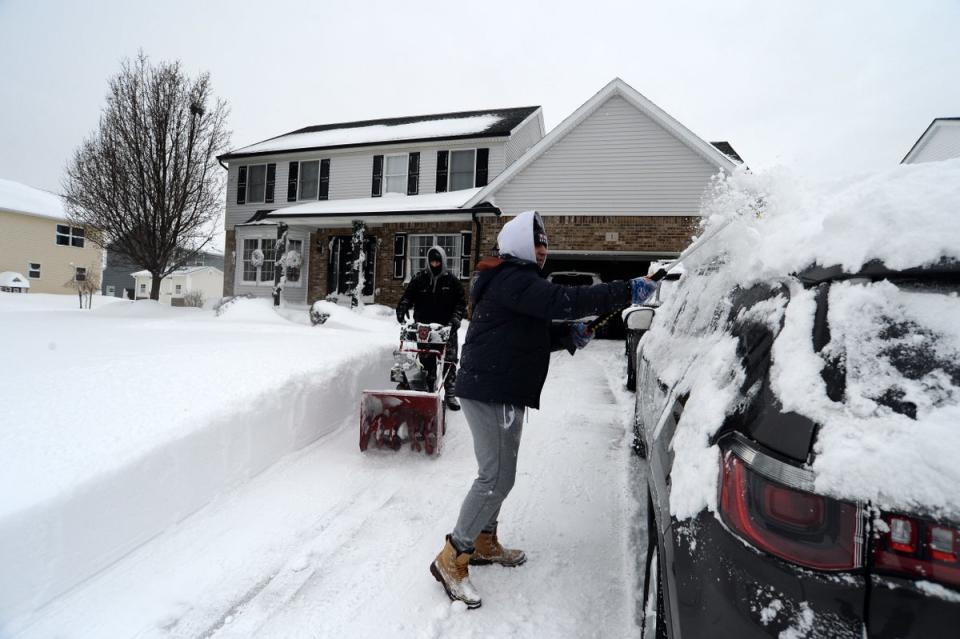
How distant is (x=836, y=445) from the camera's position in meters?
1.14

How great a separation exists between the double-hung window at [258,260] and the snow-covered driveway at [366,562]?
1653 centimetres

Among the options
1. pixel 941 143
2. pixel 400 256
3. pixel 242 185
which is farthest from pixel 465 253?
pixel 941 143

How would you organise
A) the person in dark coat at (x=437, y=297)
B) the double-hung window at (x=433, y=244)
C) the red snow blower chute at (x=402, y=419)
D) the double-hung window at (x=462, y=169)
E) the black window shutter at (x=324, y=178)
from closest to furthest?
the red snow blower chute at (x=402, y=419)
the person in dark coat at (x=437, y=297)
the double-hung window at (x=433, y=244)
the double-hung window at (x=462, y=169)
the black window shutter at (x=324, y=178)

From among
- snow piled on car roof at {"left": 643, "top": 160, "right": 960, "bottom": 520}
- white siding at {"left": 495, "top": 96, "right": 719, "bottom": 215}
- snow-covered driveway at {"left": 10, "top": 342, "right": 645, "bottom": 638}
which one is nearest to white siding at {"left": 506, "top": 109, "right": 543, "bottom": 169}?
white siding at {"left": 495, "top": 96, "right": 719, "bottom": 215}

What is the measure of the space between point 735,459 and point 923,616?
1.45ft

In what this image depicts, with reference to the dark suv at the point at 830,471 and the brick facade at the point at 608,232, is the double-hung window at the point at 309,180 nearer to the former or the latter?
the brick facade at the point at 608,232

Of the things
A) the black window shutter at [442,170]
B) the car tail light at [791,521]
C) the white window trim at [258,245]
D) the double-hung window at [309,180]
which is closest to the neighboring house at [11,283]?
the white window trim at [258,245]

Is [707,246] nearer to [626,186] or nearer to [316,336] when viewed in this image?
[316,336]

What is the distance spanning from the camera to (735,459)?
1.33 meters

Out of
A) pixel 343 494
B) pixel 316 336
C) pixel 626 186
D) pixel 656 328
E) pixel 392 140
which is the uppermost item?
pixel 392 140

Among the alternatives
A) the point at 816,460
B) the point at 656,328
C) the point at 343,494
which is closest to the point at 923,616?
the point at 816,460

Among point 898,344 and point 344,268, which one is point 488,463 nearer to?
point 898,344

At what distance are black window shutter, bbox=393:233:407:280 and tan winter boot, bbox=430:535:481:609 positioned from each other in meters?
14.5

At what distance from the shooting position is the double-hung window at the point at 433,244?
16.2 meters
